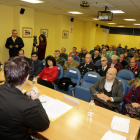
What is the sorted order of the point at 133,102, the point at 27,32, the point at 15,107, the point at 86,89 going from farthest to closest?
the point at 27,32 → the point at 86,89 → the point at 133,102 → the point at 15,107

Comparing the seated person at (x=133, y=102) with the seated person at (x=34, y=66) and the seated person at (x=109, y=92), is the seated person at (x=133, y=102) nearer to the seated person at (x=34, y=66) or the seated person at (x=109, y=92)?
the seated person at (x=109, y=92)

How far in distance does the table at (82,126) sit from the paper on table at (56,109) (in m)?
0.06

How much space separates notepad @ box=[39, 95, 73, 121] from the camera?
1.76 meters

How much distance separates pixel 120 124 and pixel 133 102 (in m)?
1.18

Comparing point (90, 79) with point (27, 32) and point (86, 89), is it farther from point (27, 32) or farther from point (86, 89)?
point (27, 32)

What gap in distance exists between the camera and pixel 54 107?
1.91 m

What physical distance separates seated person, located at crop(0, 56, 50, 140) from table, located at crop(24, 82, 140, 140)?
32cm

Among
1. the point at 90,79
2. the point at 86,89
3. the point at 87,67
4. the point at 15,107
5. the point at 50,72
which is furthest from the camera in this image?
the point at 87,67

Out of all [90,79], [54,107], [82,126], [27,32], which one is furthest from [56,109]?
[27,32]

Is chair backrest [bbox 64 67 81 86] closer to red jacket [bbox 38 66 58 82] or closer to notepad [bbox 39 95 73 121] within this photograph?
red jacket [bbox 38 66 58 82]

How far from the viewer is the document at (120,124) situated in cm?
160

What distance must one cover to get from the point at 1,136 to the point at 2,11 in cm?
638

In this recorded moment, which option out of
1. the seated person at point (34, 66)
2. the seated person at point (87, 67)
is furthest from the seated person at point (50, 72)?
the seated person at point (87, 67)

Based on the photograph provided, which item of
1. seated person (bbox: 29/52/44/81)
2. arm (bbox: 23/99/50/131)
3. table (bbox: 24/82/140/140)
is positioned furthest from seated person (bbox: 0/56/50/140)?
seated person (bbox: 29/52/44/81)
